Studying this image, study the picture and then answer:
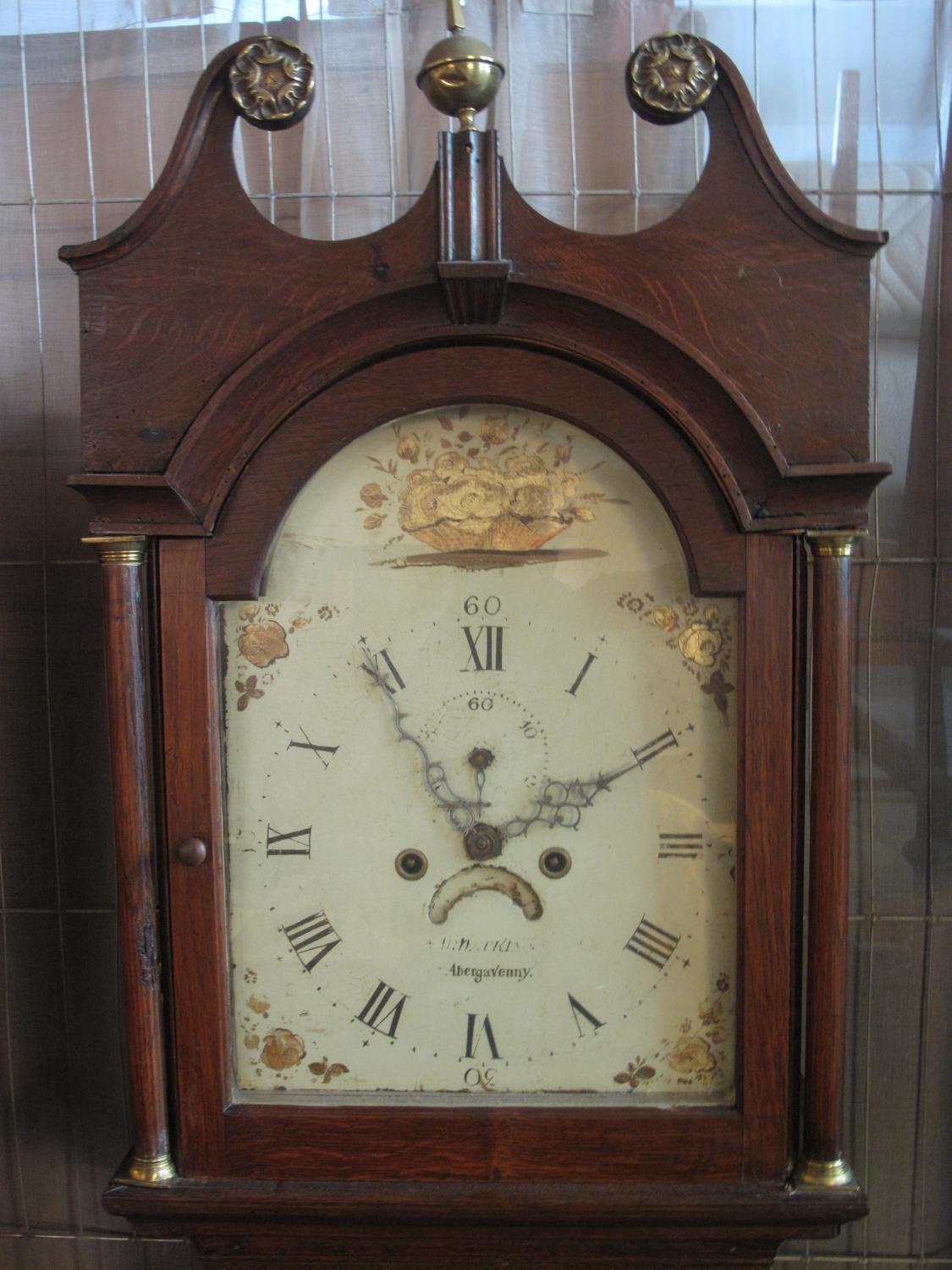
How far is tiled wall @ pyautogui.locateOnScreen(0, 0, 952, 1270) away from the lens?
1.17 metres

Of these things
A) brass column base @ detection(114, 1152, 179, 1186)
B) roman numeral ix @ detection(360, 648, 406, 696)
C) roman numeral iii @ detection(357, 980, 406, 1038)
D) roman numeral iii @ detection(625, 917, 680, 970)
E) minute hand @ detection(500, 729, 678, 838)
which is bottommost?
brass column base @ detection(114, 1152, 179, 1186)

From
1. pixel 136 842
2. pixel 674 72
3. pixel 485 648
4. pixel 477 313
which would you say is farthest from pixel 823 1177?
pixel 674 72

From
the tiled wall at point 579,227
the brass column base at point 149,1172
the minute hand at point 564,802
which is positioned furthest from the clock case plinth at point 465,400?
the tiled wall at point 579,227

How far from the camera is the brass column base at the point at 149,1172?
0.89m

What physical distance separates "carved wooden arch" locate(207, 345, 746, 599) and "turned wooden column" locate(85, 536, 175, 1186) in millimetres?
74

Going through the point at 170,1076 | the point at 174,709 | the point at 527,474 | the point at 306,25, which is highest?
the point at 306,25

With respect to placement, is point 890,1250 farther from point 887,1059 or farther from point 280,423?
point 280,423

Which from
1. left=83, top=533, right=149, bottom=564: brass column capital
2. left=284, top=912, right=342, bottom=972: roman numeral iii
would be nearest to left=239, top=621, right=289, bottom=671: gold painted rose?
left=83, top=533, right=149, bottom=564: brass column capital

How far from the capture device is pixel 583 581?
2.93 feet

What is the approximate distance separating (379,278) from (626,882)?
0.53 metres

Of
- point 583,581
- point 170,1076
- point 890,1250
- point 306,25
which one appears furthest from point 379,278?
point 890,1250

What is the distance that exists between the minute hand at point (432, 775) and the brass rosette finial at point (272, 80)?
44 cm

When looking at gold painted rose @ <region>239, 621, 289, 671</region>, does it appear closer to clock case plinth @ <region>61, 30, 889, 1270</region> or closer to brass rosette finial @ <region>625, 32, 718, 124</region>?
clock case plinth @ <region>61, 30, 889, 1270</region>

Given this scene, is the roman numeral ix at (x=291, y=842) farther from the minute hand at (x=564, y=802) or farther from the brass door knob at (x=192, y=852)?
the minute hand at (x=564, y=802)
